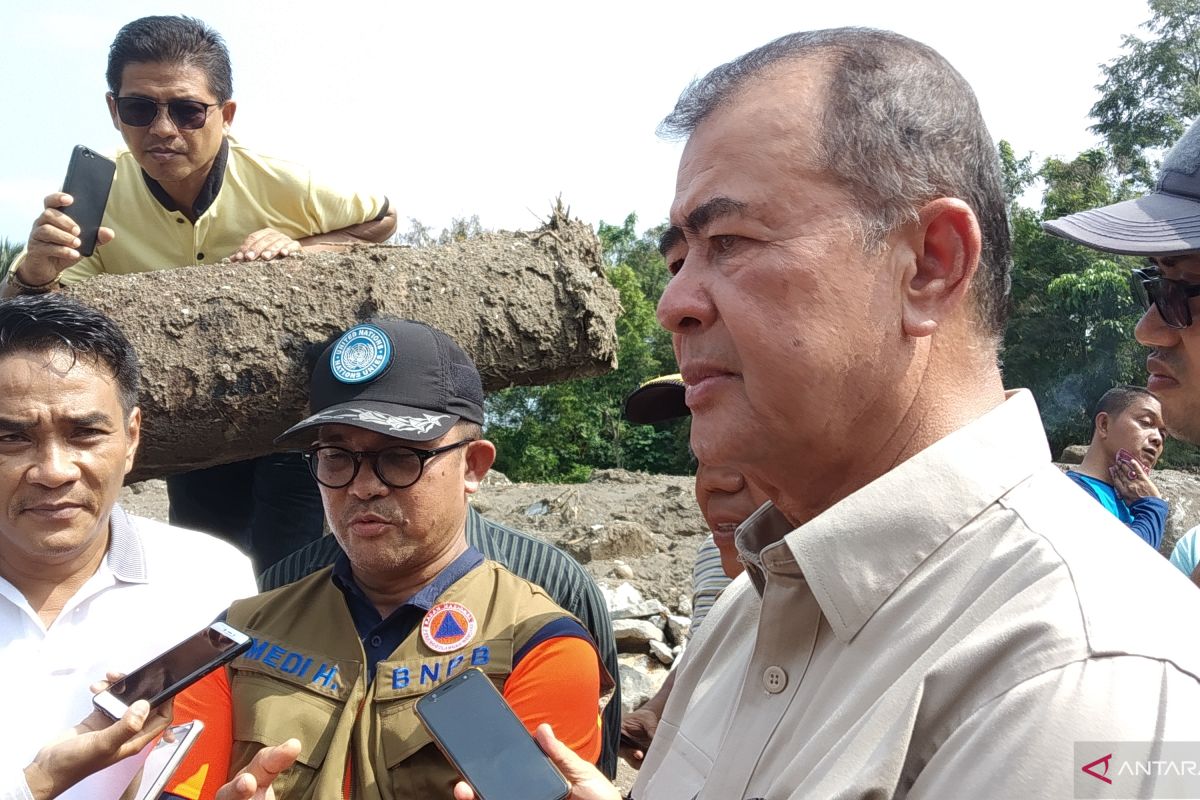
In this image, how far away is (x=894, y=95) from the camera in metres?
1.45

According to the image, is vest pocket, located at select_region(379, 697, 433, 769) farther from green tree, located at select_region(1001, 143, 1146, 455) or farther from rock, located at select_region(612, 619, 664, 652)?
green tree, located at select_region(1001, 143, 1146, 455)

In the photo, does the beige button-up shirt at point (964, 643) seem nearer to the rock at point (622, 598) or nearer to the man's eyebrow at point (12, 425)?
the man's eyebrow at point (12, 425)

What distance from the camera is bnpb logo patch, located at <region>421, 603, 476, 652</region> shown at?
249cm

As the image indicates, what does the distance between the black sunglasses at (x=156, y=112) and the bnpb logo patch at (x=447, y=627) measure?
7.66ft

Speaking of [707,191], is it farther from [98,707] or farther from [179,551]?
[179,551]

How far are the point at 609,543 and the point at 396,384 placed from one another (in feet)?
18.3

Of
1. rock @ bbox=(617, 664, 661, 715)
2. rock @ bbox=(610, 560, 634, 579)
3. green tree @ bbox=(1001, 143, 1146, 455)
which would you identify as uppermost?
rock @ bbox=(617, 664, 661, 715)

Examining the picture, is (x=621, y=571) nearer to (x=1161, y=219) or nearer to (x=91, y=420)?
(x=91, y=420)

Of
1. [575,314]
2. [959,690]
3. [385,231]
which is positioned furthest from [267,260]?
[959,690]

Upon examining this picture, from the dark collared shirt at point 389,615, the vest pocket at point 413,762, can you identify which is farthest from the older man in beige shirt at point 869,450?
the dark collared shirt at point 389,615

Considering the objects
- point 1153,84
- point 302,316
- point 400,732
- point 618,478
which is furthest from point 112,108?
point 1153,84

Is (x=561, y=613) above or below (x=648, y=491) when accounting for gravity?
above

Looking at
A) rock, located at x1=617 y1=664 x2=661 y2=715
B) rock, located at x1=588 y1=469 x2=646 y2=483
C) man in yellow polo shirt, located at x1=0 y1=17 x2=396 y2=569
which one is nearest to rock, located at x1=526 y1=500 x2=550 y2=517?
rock, located at x1=588 y1=469 x2=646 y2=483

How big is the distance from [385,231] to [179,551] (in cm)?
171
